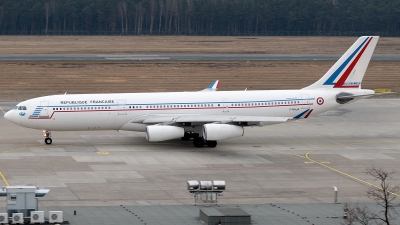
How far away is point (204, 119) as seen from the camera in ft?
185

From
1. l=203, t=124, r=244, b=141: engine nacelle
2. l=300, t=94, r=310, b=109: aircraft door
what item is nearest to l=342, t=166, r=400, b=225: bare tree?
→ l=203, t=124, r=244, b=141: engine nacelle

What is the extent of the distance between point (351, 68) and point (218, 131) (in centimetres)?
1374

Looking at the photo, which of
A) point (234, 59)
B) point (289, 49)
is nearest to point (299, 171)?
point (234, 59)

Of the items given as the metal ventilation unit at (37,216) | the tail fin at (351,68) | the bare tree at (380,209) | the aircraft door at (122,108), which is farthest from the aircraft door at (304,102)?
the metal ventilation unit at (37,216)

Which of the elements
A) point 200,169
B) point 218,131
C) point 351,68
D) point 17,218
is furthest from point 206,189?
point 351,68

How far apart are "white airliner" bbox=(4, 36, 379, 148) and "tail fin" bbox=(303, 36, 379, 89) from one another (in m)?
0.86

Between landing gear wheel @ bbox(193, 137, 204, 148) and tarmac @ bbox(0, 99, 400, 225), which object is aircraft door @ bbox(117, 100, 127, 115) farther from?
landing gear wheel @ bbox(193, 137, 204, 148)

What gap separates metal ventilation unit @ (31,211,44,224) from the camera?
30.2m

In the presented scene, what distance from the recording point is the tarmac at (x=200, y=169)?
1364 inches

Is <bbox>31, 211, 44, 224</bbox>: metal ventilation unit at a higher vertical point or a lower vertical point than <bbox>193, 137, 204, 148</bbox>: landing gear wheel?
higher

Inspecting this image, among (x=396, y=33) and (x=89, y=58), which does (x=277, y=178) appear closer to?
(x=89, y=58)

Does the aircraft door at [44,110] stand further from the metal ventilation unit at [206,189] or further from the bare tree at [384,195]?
the bare tree at [384,195]

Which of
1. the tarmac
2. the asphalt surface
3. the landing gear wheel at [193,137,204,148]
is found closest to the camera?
the tarmac

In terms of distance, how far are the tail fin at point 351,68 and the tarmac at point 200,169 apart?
14.4 feet
